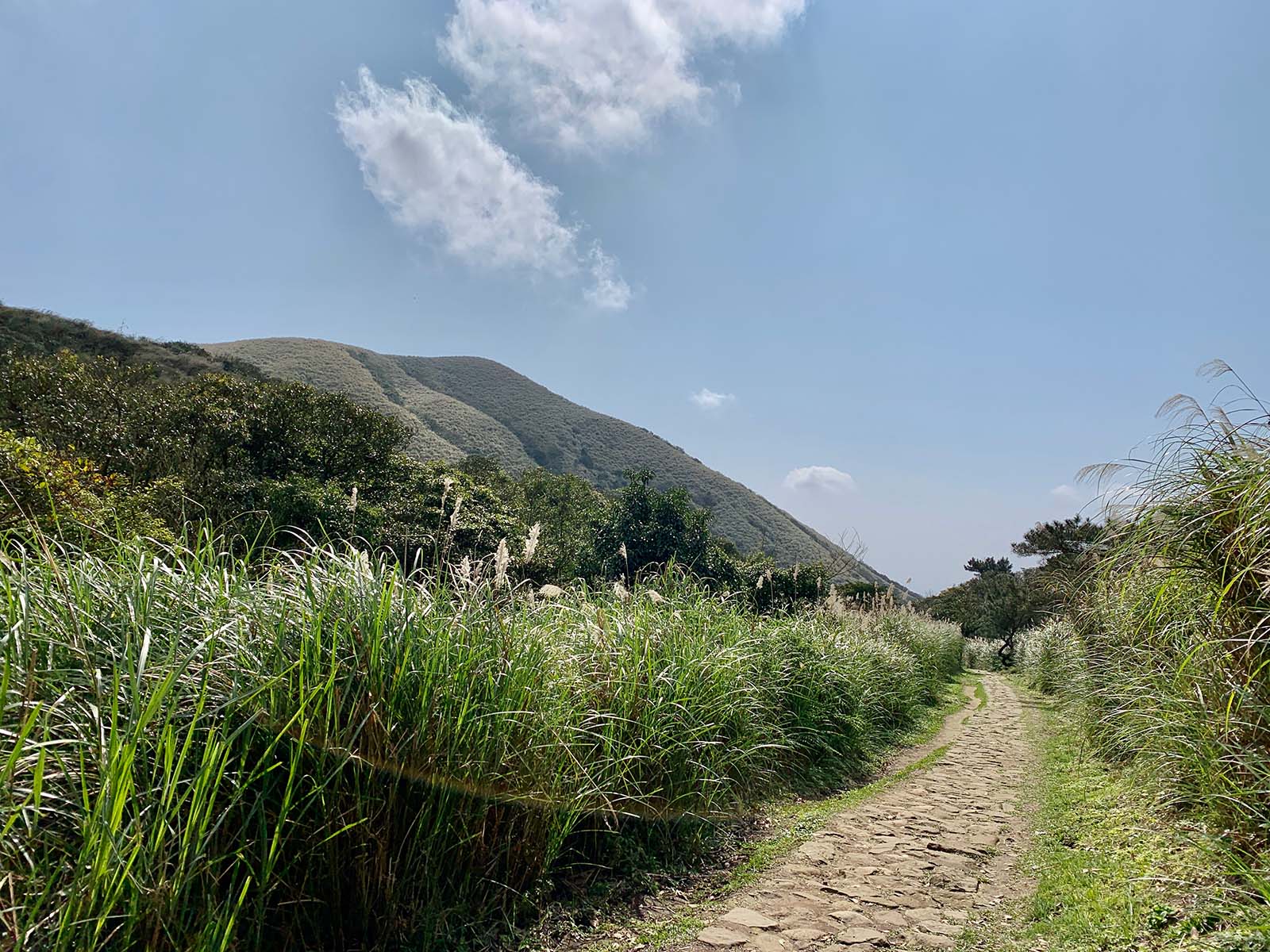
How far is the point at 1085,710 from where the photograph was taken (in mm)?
8586

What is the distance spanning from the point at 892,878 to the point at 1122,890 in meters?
1.30

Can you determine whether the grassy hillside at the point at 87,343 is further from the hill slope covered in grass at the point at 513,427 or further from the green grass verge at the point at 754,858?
the green grass verge at the point at 754,858

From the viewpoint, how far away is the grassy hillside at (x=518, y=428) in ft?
219

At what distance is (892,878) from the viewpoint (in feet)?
14.7

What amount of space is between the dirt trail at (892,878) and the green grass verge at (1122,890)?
9.2 inches

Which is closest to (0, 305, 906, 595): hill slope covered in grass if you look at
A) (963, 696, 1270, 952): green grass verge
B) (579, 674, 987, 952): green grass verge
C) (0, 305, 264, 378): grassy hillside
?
(0, 305, 264, 378): grassy hillside

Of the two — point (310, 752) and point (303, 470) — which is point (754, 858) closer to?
point (310, 752)

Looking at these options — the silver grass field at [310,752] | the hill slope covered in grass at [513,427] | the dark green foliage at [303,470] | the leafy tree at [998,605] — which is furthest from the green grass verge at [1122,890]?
the hill slope covered in grass at [513,427]

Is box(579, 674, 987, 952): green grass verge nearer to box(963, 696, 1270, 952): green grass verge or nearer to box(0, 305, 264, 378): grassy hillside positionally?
box(963, 696, 1270, 952): green grass verge

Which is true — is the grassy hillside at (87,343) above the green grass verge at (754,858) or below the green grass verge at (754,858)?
above

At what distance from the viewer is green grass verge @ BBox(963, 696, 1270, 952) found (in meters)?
3.11

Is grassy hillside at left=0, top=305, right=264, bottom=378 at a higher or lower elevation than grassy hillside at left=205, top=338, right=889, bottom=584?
lower

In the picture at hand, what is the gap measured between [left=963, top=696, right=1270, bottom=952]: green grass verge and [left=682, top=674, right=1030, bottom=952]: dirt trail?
0.76ft

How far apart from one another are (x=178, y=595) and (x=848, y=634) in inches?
356
